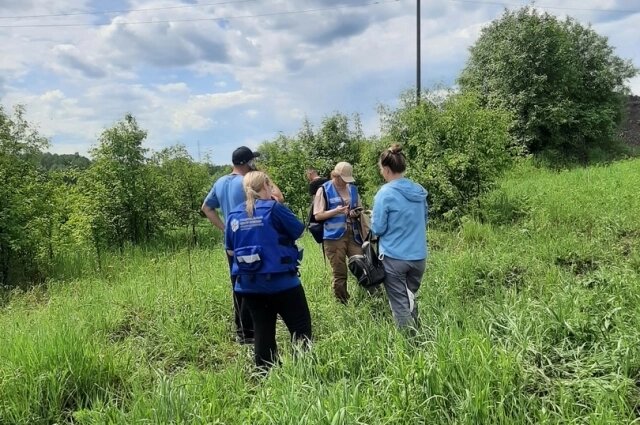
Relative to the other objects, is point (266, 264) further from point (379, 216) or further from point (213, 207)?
point (213, 207)

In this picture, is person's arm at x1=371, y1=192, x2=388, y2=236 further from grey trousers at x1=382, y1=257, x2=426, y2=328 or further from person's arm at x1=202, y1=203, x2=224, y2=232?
person's arm at x1=202, y1=203, x2=224, y2=232

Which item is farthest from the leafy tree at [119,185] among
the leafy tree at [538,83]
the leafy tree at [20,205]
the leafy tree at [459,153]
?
the leafy tree at [538,83]

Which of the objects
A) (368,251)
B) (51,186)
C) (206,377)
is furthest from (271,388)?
(51,186)

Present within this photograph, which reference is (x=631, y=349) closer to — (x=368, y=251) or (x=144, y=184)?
(x=368, y=251)

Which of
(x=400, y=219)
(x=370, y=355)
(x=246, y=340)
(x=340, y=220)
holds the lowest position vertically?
(x=246, y=340)

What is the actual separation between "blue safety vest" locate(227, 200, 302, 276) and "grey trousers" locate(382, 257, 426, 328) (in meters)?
0.95

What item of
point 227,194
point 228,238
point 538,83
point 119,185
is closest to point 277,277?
point 228,238

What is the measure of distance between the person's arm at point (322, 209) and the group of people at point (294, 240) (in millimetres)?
11

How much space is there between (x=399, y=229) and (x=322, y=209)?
1292mm

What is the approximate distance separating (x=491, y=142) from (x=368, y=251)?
717 centimetres

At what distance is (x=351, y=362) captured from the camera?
3.76m

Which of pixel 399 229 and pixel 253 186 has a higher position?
pixel 253 186

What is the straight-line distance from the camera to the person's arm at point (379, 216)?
4.37 m

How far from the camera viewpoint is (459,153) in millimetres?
10688
